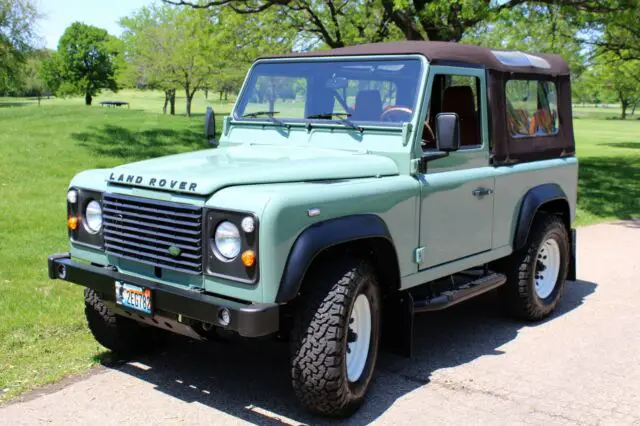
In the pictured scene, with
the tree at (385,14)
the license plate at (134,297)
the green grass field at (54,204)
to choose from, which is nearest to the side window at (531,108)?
the license plate at (134,297)

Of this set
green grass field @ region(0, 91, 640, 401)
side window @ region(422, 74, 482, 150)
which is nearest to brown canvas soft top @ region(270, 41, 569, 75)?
side window @ region(422, 74, 482, 150)

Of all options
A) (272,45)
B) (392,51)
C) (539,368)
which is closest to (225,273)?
(392,51)

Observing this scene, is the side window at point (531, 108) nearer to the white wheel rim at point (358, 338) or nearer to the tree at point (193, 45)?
the white wheel rim at point (358, 338)

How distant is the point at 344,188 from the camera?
4.09 m

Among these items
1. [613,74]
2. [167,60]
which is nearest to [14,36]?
[167,60]

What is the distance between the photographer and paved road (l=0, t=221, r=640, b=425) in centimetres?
414

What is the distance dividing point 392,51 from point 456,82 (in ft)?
1.87

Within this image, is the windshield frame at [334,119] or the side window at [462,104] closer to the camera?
the windshield frame at [334,119]

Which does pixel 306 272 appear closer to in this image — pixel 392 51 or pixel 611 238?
pixel 392 51

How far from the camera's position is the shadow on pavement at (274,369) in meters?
4.26

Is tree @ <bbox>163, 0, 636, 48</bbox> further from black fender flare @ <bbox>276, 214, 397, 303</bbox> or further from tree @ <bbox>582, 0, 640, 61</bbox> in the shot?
black fender flare @ <bbox>276, 214, 397, 303</bbox>

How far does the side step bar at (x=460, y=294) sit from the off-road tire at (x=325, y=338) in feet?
2.96

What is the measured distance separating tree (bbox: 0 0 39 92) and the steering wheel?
3245 centimetres

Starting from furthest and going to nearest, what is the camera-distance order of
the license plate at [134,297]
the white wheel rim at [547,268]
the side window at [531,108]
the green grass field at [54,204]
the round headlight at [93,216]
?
the white wheel rim at [547,268]
the side window at [531,108]
the green grass field at [54,204]
the round headlight at [93,216]
the license plate at [134,297]
